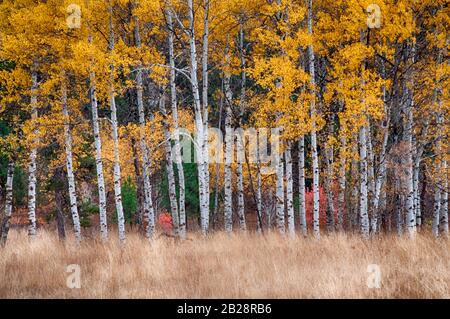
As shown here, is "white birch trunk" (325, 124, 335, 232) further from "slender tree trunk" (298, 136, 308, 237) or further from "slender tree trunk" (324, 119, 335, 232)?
"slender tree trunk" (298, 136, 308, 237)

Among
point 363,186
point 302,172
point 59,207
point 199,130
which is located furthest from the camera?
point 59,207

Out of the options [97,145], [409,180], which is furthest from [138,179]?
[409,180]

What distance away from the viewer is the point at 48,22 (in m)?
13.0

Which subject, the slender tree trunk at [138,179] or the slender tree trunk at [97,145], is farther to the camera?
the slender tree trunk at [138,179]

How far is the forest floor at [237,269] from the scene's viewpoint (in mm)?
7273

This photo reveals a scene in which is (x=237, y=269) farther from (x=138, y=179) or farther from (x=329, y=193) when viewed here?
(x=329, y=193)

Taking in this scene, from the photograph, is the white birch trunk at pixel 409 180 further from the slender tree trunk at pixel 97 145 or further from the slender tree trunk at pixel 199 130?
the slender tree trunk at pixel 97 145

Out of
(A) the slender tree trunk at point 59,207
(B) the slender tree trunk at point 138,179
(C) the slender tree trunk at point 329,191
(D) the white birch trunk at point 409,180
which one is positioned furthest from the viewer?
(A) the slender tree trunk at point 59,207

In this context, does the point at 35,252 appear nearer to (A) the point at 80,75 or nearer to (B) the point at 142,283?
(B) the point at 142,283

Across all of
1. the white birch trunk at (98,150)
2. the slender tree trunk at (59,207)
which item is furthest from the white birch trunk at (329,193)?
the slender tree trunk at (59,207)

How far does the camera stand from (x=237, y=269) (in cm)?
885

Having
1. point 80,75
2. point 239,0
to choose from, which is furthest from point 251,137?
point 80,75

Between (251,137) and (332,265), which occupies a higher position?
(251,137)

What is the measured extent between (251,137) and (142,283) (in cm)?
1317
